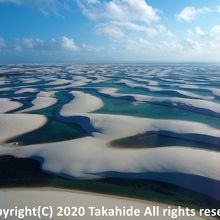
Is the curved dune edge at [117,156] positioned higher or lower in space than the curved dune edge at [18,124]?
higher

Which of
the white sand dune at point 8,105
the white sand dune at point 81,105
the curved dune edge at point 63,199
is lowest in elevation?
the white sand dune at point 8,105

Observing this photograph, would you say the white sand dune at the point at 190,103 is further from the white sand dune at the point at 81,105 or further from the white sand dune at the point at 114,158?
the white sand dune at the point at 114,158

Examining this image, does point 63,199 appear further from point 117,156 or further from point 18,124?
point 18,124

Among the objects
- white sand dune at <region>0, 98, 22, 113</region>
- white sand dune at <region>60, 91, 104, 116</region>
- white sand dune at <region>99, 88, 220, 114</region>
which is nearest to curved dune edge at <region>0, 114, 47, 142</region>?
white sand dune at <region>60, 91, 104, 116</region>

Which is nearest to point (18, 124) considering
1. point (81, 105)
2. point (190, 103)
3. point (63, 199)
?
point (81, 105)

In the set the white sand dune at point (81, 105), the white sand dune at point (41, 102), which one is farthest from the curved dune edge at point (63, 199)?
the white sand dune at point (41, 102)

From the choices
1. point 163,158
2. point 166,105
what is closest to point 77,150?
point 163,158

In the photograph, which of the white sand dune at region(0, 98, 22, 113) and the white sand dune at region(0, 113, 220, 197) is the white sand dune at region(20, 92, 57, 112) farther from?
the white sand dune at region(0, 113, 220, 197)
